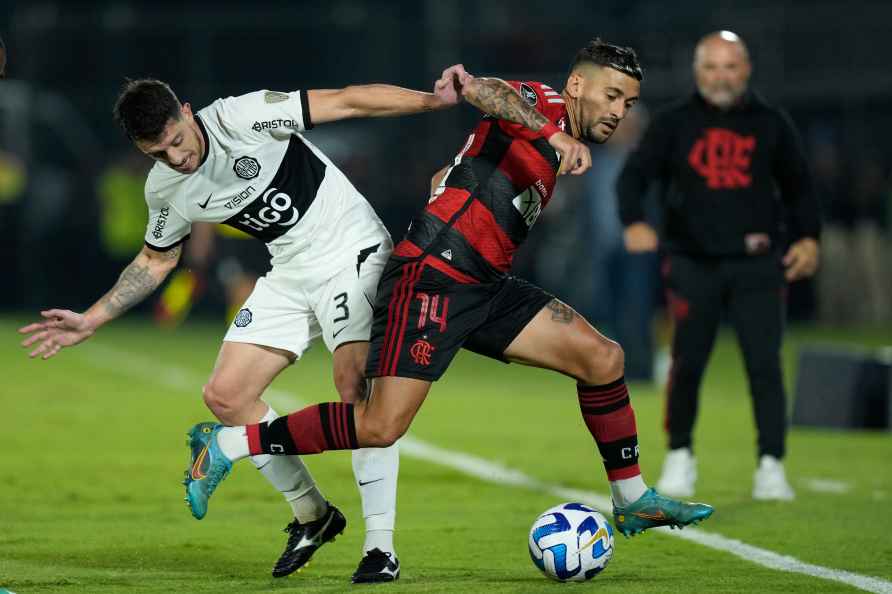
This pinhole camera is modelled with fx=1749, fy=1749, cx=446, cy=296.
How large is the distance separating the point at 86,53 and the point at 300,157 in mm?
18072

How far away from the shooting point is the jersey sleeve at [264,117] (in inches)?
263

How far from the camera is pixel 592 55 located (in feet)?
22.3

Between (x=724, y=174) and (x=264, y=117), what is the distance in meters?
3.23

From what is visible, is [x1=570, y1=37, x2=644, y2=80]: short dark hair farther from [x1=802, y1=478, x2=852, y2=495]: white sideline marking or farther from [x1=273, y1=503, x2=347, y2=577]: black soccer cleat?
[x1=802, y1=478, x2=852, y2=495]: white sideline marking

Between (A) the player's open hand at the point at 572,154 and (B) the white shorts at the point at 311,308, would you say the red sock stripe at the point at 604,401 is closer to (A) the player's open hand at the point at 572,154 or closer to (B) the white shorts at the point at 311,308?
(B) the white shorts at the point at 311,308

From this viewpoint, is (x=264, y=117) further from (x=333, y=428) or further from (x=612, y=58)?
(x=612, y=58)

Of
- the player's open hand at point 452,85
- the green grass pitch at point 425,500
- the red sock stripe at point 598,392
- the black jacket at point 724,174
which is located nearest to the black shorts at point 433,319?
the red sock stripe at point 598,392

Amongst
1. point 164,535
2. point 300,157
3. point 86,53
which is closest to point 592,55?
point 300,157

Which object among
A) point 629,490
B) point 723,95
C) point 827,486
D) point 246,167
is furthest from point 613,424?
point 827,486

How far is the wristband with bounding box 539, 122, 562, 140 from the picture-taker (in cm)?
614

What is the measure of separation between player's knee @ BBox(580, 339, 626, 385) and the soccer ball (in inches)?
20.9

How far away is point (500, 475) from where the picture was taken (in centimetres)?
984

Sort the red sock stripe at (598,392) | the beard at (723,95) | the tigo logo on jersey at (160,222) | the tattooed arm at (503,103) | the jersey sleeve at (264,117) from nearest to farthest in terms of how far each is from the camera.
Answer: the tattooed arm at (503,103), the jersey sleeve at (264,117), the red sock stripe at (598,392), the tigo logo on jersey at (160,222), the beard at (723,95)

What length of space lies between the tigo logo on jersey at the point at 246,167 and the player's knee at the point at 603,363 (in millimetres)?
1465
